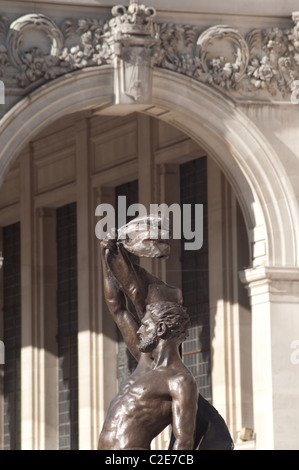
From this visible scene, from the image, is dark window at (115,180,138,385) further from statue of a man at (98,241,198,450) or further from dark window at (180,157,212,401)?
statue of a man at (98,241,198,450)

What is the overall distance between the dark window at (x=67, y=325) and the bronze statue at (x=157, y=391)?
16830mm

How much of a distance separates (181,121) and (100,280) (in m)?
6.17

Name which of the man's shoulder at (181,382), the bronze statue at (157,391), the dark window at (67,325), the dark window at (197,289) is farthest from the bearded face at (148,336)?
the dark window at (67,325)

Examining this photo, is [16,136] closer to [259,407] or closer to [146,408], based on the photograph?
[259,407]

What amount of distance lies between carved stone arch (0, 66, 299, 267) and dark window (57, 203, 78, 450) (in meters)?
6.93

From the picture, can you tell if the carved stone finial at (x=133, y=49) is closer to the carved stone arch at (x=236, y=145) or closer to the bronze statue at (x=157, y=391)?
the carved stone arch at (x=236, y=145)

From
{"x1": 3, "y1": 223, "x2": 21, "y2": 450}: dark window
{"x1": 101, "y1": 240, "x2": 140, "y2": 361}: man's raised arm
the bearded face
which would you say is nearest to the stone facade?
{"x1": 3, "y1": 223, "x2": 21, "y2": 450}: dark window

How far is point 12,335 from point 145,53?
9.92 meters

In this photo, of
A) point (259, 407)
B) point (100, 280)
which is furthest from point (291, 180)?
point (100, 280)

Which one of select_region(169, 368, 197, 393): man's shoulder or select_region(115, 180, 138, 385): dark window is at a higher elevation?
select_region(115, 180, 138, 385): dark window

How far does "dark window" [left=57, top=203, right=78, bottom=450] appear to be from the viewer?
95.6 ft

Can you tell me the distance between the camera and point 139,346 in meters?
12.0

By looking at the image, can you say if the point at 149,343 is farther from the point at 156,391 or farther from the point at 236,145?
the point at 236,145

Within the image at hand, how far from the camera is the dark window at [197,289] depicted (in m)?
26.2
